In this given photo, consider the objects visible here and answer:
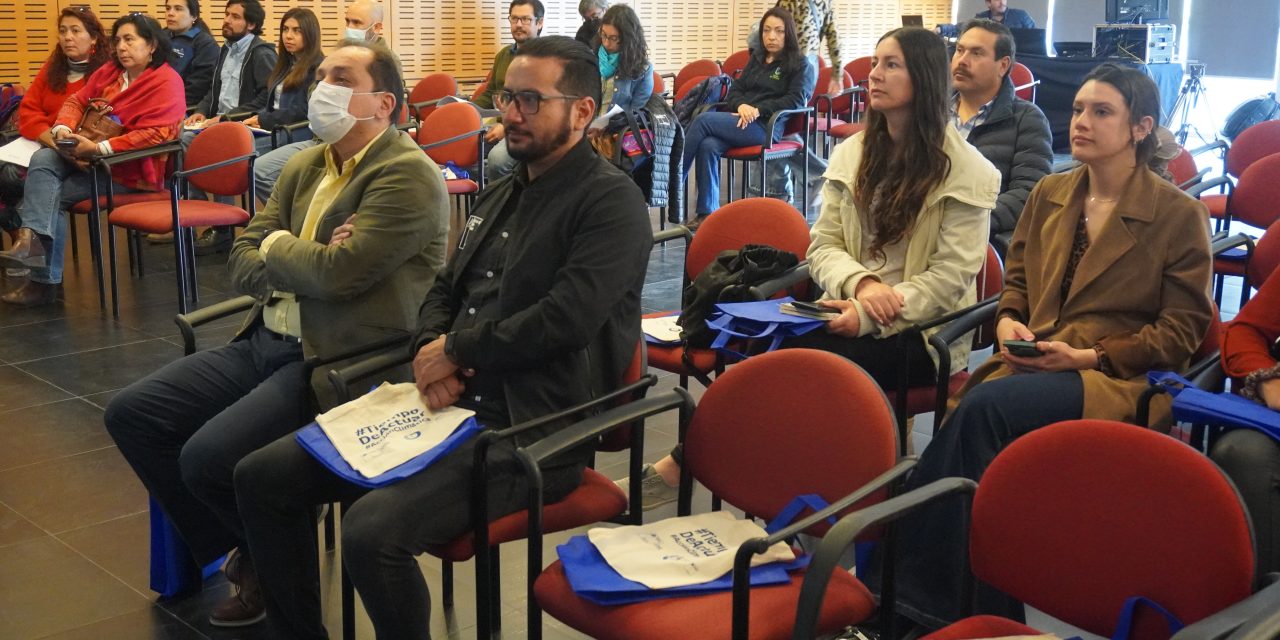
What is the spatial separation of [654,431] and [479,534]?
189cm

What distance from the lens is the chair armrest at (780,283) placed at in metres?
3.44

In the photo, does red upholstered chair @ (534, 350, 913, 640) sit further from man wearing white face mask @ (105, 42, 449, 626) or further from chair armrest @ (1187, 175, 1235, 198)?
chair armrest @ (1187, 175, 1235, 198)

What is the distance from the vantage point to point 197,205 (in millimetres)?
5684

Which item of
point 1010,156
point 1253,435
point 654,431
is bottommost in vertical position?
point 654,431

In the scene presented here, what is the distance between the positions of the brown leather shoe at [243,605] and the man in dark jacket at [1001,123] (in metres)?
2.64

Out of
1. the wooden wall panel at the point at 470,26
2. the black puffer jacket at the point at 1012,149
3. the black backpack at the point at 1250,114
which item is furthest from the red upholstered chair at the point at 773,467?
the wooden wall panel at the point at 470,26

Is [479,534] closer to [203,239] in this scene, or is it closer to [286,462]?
[286,462]

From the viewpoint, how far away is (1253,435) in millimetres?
2439

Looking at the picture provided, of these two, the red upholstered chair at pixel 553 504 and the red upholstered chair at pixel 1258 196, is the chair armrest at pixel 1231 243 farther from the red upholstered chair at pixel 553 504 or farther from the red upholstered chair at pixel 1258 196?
the red upholstered chair at pixel 553 504

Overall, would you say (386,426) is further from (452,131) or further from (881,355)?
(452,131)

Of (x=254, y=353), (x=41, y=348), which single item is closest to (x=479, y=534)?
(x=254, y=353)

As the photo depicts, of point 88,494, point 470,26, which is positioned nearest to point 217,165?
point 88,494

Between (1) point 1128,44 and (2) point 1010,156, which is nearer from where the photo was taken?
(2) point 1010,156

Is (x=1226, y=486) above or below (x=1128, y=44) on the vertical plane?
below
